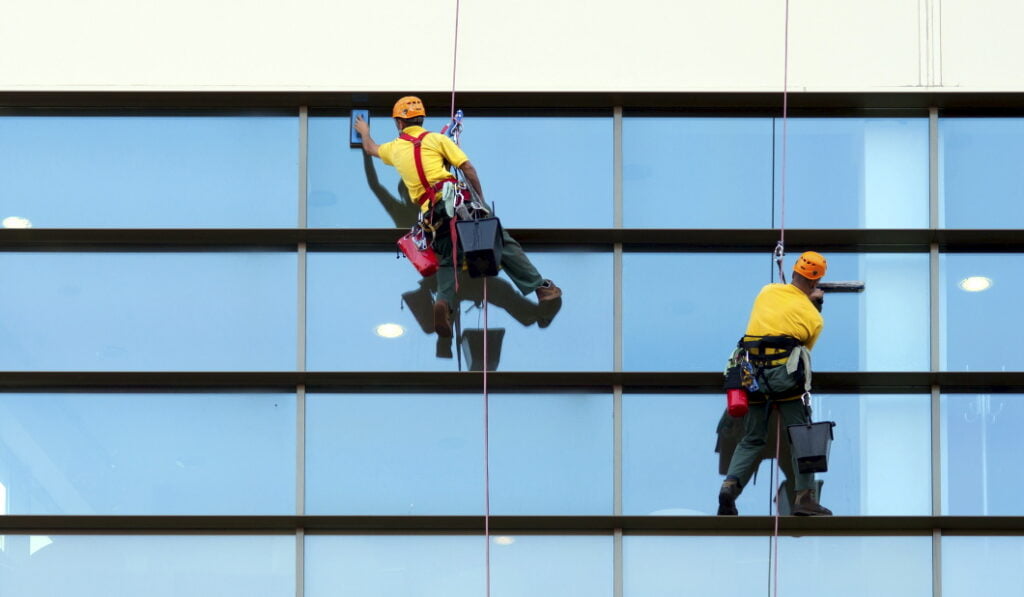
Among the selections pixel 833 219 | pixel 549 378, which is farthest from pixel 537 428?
pixel 833 219

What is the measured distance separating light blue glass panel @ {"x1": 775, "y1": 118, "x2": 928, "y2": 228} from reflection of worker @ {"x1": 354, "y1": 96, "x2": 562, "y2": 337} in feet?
5.69

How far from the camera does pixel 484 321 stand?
13000 mm

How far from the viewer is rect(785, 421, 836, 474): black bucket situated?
1225 centimetres

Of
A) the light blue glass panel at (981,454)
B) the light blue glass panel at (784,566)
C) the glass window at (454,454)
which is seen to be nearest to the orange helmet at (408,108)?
the glass window at (454,454)

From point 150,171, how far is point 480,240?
237cm

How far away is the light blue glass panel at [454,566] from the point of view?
12.5 metres

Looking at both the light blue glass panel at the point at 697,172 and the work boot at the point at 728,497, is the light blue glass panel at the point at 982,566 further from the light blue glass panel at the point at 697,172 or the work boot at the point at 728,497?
the light blue glass panel at the point at 697,172

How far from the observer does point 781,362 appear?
12531mm

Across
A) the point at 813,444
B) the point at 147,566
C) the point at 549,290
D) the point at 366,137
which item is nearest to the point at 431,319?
the point at 549,290
